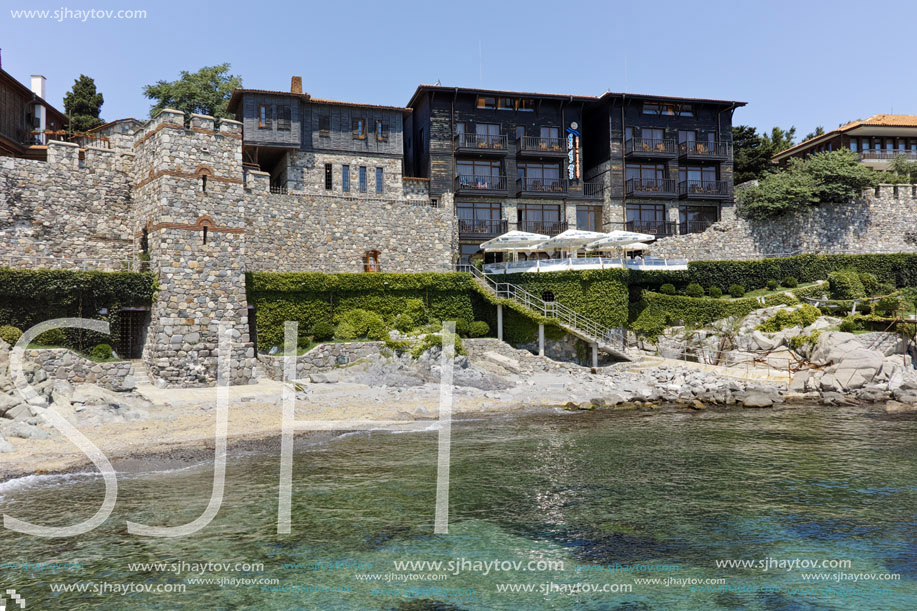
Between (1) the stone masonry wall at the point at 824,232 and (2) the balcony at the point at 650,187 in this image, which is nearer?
(1) the stone masonry wall at the point at 824,232

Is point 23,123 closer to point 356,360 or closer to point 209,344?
point 209,344

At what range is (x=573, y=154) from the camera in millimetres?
43594

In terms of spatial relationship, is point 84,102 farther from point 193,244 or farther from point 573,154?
point 573,154

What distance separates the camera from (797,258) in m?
38.4

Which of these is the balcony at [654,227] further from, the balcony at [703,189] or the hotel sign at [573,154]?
the hotel sign at [573,154]

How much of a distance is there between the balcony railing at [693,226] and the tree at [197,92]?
110 feet

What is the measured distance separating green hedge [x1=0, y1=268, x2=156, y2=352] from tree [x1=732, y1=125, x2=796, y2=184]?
1783 inches

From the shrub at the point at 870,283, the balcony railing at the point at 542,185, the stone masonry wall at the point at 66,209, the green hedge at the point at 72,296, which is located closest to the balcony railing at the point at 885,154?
the shrub at the point at 870,283

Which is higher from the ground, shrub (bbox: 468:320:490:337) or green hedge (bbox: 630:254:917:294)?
green hedge (bbox: 630:254:917:294)

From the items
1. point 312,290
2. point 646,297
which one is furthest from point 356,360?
point 646,297

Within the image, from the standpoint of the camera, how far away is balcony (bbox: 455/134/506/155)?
4097 cm

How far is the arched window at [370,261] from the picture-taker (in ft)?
114

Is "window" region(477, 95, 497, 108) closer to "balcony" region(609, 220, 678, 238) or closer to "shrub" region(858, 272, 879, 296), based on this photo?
"balcony" region(609, 220, 678, 238)

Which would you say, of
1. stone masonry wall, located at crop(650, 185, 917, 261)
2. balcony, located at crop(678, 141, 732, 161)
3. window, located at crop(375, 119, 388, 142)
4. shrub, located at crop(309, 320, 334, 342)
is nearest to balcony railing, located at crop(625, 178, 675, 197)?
balcony, located at crop(678, 141, 732, 161)
